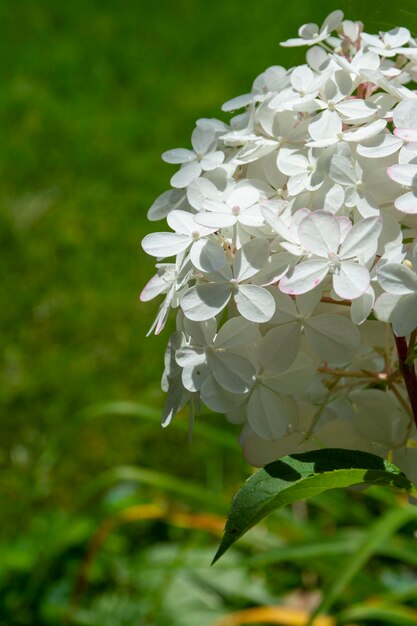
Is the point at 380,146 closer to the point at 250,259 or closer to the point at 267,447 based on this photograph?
the point at 250,259

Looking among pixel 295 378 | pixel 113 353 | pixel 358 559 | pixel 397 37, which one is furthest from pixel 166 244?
pixel 113 353

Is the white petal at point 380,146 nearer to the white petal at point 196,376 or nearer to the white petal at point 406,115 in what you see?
the white petal at point 406,115

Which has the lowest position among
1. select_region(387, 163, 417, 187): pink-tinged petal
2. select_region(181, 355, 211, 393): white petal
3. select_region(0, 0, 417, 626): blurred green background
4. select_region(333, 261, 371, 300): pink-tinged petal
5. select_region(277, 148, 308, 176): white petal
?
select_region(0, 0, 417, 626): blurred green background

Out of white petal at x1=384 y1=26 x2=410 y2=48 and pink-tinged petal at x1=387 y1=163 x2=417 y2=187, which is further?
white petal at x1=384 y1=26 x2=410 y2=48

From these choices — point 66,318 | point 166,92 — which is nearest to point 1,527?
point 66,318

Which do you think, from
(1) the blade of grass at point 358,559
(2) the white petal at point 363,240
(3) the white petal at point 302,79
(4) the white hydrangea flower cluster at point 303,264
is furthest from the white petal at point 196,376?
(1) the blade of grass at point 358,559

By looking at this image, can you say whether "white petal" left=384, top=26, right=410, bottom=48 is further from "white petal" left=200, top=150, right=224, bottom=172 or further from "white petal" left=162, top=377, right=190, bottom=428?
"white petal" left=162, top=377, right=190, bottom=428

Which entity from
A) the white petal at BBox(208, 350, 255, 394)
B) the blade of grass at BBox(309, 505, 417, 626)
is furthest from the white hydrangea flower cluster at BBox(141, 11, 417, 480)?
the blade of grass at BBox(309, 505, 417, 626)
